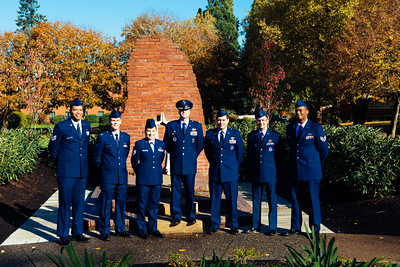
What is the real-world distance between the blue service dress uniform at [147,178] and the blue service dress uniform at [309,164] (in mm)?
1979

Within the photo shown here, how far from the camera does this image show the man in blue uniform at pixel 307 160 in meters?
5.16

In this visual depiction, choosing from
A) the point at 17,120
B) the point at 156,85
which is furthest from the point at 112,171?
the point at 17,120

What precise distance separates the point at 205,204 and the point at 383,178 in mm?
3239

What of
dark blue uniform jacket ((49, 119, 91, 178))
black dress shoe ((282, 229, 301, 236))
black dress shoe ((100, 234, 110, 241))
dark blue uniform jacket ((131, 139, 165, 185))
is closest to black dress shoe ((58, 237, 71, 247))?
black dress shoe ((100, 234, 110, 241))

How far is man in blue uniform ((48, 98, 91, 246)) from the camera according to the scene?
487cm

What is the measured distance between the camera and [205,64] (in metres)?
26.5

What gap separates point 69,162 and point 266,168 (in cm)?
276

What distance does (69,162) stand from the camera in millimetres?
4879

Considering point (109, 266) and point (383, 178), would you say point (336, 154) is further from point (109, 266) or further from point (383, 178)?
point (109, 266)

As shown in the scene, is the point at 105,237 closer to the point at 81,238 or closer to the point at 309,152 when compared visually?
the point at 81,238

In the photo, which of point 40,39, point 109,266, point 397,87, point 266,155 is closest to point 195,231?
point 266,155

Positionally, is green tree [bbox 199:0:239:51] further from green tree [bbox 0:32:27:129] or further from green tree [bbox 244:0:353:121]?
green tree [bbox 0:32:27:129]

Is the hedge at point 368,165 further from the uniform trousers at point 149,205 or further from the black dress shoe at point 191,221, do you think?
the uniform trousers at point 149,205

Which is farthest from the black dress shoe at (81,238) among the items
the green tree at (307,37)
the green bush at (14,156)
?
the green tree at (307,37)
